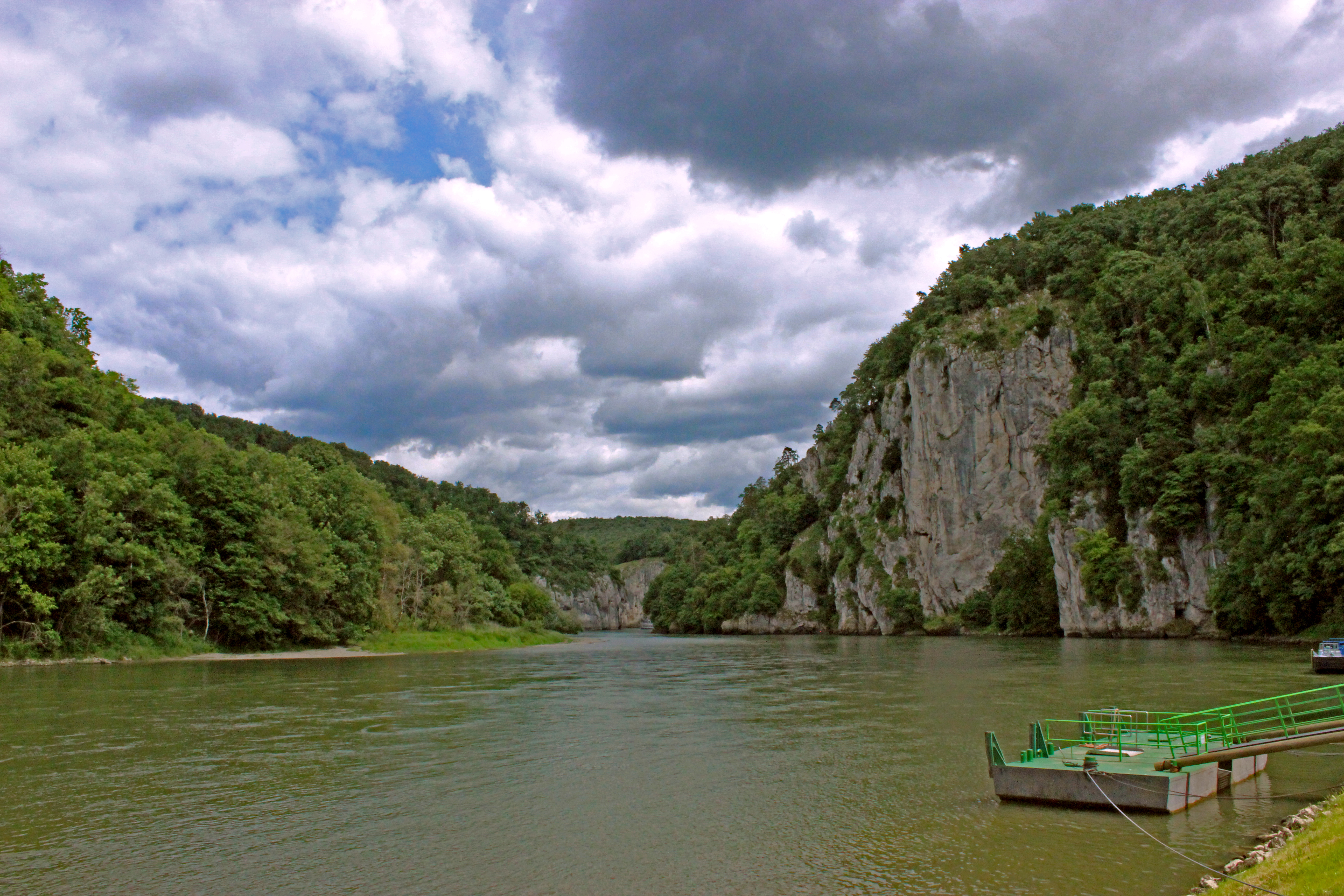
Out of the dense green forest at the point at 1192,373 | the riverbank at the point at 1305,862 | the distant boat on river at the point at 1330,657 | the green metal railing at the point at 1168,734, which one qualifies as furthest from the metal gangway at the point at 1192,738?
the dense green forest at the point at 1192,373

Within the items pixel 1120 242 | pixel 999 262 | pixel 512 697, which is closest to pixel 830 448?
pixel 999 262

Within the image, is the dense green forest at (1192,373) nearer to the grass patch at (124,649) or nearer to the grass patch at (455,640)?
the grass patch at (455,640)

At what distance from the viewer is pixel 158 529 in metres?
54.5

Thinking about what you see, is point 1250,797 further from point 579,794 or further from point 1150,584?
point 1150,584

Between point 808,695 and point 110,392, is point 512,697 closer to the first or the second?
point 808,695

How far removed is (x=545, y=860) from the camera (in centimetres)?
1252

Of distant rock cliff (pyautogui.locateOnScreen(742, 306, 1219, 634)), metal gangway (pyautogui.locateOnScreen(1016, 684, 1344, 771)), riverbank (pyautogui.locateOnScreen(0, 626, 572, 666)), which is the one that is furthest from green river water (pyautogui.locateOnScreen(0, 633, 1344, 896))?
distant rock cliff (pyautogui.locateOnScreen(742, 306, 1219, 634))

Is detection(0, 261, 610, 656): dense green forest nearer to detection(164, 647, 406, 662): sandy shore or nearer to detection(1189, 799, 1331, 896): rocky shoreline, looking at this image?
detection(164, 647, 406, 662): sandy shore

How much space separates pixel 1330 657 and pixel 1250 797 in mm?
23104

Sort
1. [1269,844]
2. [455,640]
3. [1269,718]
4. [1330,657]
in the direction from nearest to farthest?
[1269,844], [1269,718], [1330,657], [455,640]

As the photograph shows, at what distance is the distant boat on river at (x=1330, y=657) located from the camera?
32531 mm

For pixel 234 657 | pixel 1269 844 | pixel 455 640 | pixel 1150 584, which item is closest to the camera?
pixel 1269 844

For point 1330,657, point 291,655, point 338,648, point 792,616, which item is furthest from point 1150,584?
point 792,616

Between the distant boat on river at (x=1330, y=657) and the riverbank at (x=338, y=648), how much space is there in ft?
189
